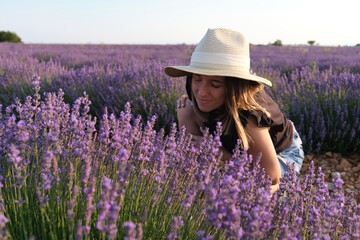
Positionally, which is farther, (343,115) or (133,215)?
(343,115)

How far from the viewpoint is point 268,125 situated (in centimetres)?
224

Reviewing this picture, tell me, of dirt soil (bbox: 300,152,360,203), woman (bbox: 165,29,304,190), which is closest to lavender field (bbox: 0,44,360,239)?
dirt soil (bbox: 300,152,360,203)

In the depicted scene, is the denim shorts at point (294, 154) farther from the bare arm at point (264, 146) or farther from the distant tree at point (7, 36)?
the distant tree at point (7, 36)

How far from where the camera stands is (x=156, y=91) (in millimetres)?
4168

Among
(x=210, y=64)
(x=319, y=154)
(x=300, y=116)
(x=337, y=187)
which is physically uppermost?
(x=210, y=64)

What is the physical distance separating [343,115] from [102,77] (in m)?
3.24

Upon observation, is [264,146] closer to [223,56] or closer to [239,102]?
[239,102]

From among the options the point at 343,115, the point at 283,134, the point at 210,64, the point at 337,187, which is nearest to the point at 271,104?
the point at 283,134

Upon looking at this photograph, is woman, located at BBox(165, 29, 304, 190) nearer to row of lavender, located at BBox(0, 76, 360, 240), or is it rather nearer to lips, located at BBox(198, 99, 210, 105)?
lips, located at BBox(198, 99, 210, 105)

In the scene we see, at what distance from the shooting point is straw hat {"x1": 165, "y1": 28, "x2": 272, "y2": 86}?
2.10 m

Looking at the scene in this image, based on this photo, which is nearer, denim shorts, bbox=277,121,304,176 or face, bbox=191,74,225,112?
face, bbox=191,74,225,112

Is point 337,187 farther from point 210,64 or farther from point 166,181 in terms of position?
point 210,64

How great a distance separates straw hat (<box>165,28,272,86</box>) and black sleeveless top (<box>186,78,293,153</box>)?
0.24m

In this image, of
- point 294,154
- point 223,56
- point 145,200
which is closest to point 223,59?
point 223,56
